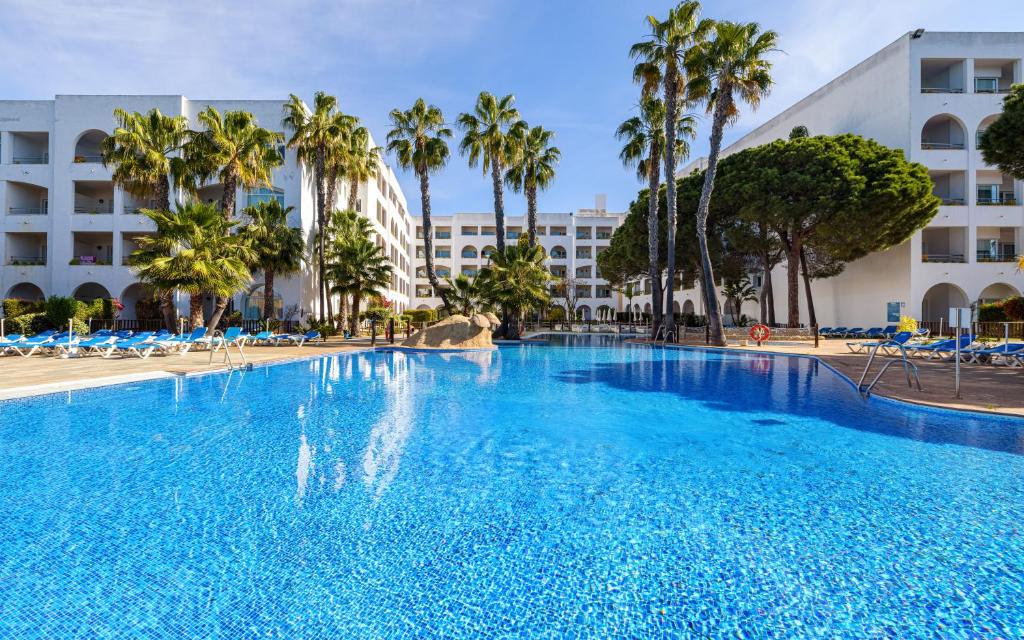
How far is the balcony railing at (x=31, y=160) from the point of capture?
27381mm

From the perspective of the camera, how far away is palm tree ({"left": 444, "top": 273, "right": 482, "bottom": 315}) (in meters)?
25.2

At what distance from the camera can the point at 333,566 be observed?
10.7 ft

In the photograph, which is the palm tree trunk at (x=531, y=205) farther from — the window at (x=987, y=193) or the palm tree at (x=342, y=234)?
the window at (x=987, y=193)

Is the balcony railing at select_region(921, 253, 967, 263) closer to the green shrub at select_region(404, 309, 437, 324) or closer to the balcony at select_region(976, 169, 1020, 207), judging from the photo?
the balcony at select_region(976, 169, 1020, 207)

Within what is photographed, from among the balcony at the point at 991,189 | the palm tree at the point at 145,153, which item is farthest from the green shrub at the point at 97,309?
the balcony at the point at 991,189

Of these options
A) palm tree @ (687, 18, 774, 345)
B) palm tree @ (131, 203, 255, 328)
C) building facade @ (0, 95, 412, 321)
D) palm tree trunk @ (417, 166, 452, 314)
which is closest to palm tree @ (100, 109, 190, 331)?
palm tree @ (131, 203, 255, 328)

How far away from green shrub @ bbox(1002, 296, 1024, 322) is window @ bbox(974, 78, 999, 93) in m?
13.7

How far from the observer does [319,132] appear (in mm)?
24781

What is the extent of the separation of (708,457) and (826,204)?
24.3m

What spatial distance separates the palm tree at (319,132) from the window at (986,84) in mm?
36280

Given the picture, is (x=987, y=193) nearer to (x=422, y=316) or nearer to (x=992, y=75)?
(x=992, y=75)

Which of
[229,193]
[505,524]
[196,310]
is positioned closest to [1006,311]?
[505,524]

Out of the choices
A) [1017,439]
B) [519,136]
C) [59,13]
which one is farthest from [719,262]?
[59,13]

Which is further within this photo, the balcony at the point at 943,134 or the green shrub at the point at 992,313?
the balcony at the point at 943,134
